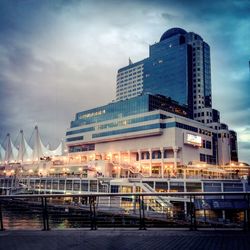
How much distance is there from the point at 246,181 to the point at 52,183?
52.7 meters

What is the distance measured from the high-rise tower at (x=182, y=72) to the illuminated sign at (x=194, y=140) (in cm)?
3196

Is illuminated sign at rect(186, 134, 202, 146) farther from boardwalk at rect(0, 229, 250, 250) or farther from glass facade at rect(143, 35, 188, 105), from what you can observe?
boardwalk at rect(0, 229, 250, 250)

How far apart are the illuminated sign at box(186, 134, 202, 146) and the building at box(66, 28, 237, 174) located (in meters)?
0.30

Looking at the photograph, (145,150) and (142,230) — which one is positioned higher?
(145,150)

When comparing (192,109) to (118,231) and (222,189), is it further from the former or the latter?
(118,231)

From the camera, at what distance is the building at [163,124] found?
78.8 meters

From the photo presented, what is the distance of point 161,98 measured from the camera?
98.6m

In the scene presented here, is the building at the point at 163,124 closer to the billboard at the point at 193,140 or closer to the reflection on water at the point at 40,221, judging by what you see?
the billboard at the point at 193,140

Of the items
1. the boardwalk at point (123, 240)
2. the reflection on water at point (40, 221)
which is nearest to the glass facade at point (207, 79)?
the reflection on water at point (40, 221)

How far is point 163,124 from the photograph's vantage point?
78.9m

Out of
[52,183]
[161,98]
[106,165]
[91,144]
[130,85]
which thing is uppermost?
[130,85]

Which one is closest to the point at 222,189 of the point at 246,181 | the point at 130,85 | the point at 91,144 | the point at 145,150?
the point at 246,181

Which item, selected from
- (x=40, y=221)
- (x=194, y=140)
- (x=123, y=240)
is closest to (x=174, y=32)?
(x=194, y=140)

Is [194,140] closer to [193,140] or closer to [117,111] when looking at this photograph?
[193,140]
